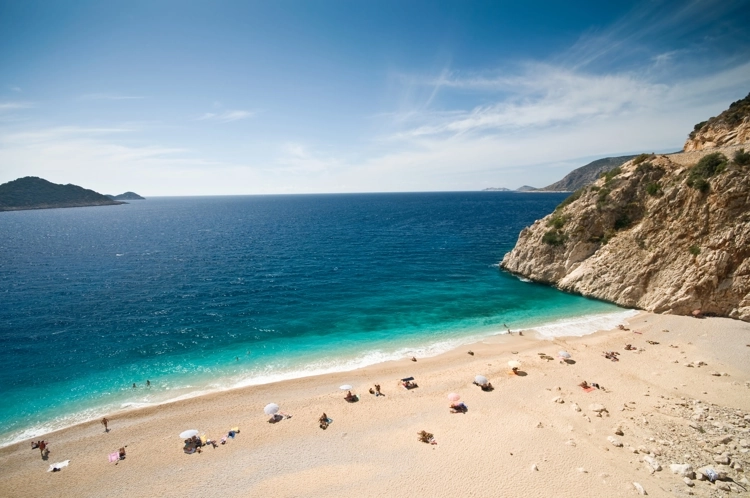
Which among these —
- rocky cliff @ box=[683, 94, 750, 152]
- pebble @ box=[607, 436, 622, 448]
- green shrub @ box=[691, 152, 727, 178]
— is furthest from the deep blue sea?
rocky cliff @ box=[683, 94, 750, 152]

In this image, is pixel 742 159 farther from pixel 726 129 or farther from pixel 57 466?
pixel 57 466

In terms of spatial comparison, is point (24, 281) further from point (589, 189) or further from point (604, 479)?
point (589, 189)

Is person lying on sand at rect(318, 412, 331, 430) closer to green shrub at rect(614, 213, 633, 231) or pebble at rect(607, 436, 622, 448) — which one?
pebble at rect(607, 436, 622, 448)

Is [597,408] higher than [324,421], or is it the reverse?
[597,408]

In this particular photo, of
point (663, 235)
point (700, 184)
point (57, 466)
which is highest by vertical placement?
point (700, 184)

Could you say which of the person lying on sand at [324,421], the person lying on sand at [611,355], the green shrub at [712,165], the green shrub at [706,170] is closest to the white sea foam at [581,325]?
the person lying on sand at [611,355]

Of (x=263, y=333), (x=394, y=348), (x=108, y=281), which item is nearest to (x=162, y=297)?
(x=108, y=281)

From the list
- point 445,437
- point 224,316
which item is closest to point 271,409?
point 445,437
